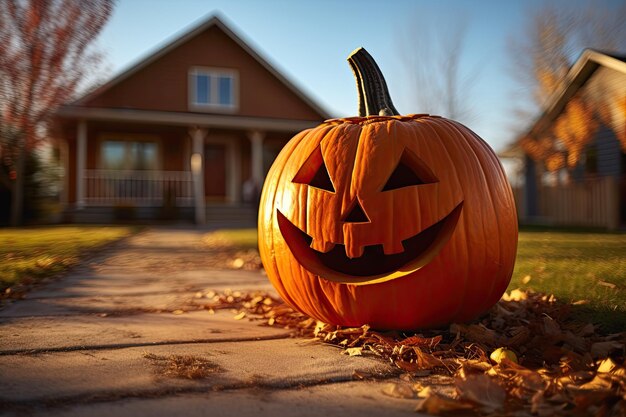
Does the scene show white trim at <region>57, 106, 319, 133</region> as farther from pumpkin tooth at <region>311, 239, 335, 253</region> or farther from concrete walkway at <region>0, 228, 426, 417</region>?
pumpkin tooth at <region>311, 239, 335, 253</region>

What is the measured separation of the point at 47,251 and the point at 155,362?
4153mm

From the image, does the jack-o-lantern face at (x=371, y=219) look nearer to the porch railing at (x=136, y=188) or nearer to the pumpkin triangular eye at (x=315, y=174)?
the pumpkin triangular eye at (x=315, y=174)

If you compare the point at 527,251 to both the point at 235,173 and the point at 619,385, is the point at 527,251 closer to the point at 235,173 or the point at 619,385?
the point at 619,385

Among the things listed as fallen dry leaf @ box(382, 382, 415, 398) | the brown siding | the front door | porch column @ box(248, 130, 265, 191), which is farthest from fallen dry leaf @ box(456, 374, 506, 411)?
the front door

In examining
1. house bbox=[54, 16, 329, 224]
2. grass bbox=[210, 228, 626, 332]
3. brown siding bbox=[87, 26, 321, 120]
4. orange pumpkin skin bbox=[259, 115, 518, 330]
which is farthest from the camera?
brown siding bbox=[87, 26, 321, 120]

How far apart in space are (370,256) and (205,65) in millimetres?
15572

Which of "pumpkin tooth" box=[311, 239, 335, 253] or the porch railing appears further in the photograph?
the porch railing

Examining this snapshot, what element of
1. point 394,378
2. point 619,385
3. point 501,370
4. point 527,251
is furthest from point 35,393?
point 527,251

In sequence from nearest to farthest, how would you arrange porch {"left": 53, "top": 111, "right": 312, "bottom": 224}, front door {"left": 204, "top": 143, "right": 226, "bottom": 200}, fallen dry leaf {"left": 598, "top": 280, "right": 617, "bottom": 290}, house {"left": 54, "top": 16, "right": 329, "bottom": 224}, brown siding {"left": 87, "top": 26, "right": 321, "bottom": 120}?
fallen dry leaf {"left": 598, "top": 280, "right": 617, "bottom": 290}
porch {"left": 53, "top": 111, "right": 312, "bottom": 224}
house {"left": 54, "top": 16, "right": 329, "bottom": 224}
brown siding {"left": 87, "top": 26, "right": 321, "bottom": 120}
front door {"left": 204, "top": 143, "right": 226, "bottom": 200}

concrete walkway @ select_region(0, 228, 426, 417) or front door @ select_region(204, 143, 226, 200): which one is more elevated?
front door @ select_region(204, 143, 226, 200)

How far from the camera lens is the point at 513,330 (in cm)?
240

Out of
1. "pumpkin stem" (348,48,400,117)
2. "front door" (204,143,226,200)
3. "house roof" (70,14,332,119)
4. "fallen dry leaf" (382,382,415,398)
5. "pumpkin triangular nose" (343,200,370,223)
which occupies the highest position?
"house roof" (70,14,332,119)

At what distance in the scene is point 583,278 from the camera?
11.3 ft

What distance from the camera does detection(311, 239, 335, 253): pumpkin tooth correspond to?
2.36m
